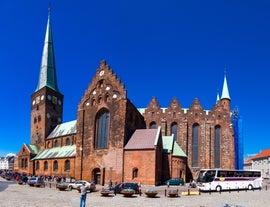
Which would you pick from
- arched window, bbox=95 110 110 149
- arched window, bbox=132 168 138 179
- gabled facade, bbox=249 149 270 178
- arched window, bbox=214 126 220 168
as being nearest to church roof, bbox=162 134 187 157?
arched window, bbox=132 168 138 179

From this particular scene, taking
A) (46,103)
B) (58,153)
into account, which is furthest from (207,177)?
(46,103)

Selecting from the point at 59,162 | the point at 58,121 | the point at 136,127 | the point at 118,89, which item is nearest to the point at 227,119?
the point at 136,127

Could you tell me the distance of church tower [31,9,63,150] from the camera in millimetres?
85500

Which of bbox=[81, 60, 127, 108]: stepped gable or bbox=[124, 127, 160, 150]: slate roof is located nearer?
bbox=[124, 127, 160, 150]: slate roof

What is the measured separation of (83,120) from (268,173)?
98.2 meters

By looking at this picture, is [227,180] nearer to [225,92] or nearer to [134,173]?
[134,173]

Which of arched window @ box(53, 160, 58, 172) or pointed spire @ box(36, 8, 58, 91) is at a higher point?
pointed spire @ box(36, 8, 58, 91)

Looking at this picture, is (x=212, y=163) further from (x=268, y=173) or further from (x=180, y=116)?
(x=268, y=173)

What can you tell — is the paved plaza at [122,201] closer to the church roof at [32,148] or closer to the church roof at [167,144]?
the church roof at [167,144]

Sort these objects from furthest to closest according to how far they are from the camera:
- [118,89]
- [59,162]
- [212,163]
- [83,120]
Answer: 1. [59,162]
2. [212,163]
3. [83,120]
4. [118,89]

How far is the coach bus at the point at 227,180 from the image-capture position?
141ft

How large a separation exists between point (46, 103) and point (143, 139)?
41.9m

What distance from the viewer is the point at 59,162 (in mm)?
70625

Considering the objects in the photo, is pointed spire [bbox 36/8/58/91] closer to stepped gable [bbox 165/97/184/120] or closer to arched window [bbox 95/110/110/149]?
arched window [bbox 95/110/110/149]
